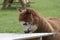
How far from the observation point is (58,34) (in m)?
2.79

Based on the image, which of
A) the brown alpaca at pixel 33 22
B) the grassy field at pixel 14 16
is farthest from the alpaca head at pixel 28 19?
the grassy field at pixel 14 16

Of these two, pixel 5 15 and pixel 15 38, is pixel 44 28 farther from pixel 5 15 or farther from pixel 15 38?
pixel 5 15

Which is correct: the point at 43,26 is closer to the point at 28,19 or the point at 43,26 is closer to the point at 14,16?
the point at 28,19

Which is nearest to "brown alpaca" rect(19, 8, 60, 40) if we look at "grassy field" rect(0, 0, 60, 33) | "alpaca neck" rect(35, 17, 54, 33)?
"alpaca neck" rect(35, 17, 54, 33)

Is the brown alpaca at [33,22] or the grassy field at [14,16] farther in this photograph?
the grassy field at [14,16]

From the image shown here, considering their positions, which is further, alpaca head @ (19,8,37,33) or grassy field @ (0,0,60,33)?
grassy field @ (0,0,60,33)

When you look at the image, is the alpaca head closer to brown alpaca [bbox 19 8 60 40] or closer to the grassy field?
brown alpaca [bbox 19 8 60 40]

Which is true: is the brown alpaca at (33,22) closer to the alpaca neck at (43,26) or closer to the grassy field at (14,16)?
the alpaca neck at (43,26)

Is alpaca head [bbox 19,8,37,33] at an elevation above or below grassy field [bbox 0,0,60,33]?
above

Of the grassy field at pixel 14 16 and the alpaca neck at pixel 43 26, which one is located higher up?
the alpaca neck at pixel 43 26

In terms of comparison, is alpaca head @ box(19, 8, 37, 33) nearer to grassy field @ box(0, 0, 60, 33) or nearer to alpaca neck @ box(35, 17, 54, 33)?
alpaca neck @ box(35, 17, 54, 33)

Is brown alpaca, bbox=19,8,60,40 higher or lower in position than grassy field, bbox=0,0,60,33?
higher

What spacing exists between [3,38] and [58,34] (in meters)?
0.80

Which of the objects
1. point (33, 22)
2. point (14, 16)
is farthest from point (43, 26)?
point (14, 16)
